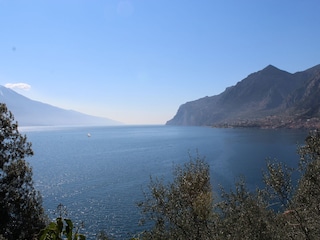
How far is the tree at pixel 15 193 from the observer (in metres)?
26.5

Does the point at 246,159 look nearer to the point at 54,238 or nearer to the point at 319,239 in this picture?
the point at 319,239

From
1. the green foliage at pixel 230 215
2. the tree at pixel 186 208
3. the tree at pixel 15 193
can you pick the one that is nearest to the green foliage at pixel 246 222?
the green foliage at pixel 230 215

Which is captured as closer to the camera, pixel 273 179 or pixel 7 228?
pixel 273 179

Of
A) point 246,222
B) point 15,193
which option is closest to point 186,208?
point 246,222

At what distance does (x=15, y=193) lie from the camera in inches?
1075

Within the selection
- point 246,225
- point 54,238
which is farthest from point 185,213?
point 54,238

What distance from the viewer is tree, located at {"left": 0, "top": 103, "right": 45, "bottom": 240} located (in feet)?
86.9

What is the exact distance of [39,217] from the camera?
28.5 meters

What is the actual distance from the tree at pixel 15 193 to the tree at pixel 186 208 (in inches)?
498

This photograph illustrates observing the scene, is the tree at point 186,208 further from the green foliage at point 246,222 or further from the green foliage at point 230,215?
the green foliage at point 246,222

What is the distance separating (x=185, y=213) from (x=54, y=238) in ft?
62.6

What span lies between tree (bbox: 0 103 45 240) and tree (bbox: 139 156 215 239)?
12643mm

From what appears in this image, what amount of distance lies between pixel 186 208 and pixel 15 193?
58.4 feet

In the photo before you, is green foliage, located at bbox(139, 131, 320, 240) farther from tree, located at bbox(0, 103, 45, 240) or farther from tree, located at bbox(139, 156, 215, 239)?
tree, located at bbox(0, 103, 45, 240)
